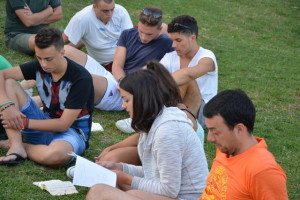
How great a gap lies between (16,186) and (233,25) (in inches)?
344

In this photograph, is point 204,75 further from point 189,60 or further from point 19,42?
point 19,42

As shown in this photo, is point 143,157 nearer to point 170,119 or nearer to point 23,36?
point 170,119

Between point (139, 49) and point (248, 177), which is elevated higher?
point (248, 177)

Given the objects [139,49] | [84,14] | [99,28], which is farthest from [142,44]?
[84,14]

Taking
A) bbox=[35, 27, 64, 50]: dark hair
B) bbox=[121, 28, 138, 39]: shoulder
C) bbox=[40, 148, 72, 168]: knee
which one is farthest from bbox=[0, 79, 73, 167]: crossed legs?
bbox=[121, 28, 138, 39]: shoulder

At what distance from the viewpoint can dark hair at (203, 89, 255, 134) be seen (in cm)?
281

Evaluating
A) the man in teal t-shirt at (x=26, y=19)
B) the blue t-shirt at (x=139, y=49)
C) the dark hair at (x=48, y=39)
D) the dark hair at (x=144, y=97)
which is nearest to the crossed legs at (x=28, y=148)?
the dark hair at (x=48, y=39)

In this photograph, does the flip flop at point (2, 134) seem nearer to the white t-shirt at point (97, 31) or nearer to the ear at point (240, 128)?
the white t-shirt at point (97, 31)

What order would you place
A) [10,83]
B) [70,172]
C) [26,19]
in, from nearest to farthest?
1. [70,172]
2. [10,83]
3. [26,19]

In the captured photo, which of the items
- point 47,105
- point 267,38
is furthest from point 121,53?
point 267,38

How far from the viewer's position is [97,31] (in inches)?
276

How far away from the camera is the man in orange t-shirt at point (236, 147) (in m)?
2.74

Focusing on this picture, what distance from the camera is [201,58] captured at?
565cm

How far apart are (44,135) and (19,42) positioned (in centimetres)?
331
